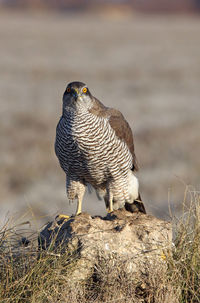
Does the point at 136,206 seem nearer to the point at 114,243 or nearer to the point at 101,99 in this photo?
the point at 114,243

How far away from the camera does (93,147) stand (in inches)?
195

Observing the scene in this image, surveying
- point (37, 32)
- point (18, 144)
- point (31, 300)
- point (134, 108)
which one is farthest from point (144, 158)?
point (37, 32)

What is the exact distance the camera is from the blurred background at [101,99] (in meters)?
10.5

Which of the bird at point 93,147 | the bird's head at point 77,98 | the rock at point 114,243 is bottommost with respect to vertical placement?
the rock at point 114,243

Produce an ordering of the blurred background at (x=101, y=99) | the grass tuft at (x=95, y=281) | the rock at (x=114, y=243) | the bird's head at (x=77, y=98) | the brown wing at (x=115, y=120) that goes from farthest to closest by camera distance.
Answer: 1. the blurred background at (x=101, y=99)
2. the brown wing at (x=115, y=120)
3. the bird's head at (x=77, y=98)
4. the rock at (x=114, y=243)
5. the grass tuft at (x=95, y=281)

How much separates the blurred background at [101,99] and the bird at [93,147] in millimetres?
560

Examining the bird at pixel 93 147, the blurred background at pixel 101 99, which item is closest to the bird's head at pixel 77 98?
the bird at pixel 93 147

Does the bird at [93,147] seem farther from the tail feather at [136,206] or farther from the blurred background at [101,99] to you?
the blurred background at [101,99]

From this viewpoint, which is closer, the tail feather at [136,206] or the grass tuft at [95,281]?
the grass tuft at [95,281]

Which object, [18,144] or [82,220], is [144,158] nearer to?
[18,144]

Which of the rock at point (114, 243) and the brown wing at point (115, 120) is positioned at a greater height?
the brown wing at point (115, 120)

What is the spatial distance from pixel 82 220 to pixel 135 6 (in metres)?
98.1

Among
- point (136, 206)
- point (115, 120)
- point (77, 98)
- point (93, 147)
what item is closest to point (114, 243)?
point (93, 147)

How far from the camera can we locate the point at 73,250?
3.85 meters
